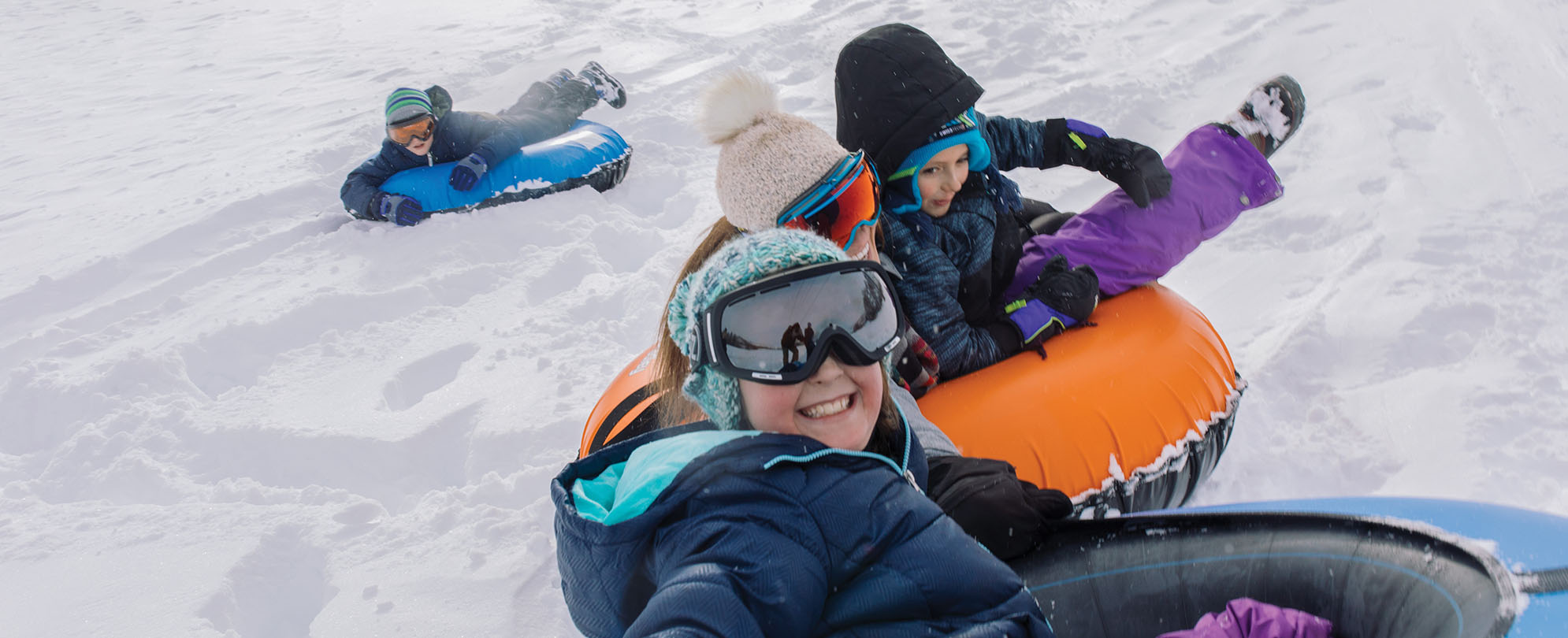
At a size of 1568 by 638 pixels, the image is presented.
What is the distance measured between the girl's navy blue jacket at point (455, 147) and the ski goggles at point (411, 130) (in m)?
0.11

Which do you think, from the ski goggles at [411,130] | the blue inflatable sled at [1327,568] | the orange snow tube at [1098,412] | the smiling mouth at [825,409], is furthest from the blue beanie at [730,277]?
the ski goggles at [411,130]

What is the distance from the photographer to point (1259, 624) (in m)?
1.61

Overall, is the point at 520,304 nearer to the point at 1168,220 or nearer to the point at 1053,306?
the point at 1053,306

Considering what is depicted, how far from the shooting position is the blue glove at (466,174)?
5207 mm

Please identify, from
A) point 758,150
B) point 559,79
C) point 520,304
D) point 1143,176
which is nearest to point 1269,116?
point 1143,176

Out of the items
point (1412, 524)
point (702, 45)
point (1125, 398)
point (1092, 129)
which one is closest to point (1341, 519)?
point (1412, 524)

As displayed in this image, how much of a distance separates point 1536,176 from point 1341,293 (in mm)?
1624

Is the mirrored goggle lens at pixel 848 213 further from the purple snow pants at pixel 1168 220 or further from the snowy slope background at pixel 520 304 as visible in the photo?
the snowy slope background at pixel 520 304

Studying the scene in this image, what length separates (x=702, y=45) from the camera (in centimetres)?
798

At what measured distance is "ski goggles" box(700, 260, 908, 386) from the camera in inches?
60.2

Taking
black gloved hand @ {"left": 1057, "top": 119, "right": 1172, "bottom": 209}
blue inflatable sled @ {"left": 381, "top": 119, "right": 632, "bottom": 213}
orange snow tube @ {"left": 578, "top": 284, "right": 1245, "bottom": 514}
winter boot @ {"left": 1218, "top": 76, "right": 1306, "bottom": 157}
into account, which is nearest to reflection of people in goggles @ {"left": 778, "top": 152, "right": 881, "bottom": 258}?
orange snow tube @ {"left": 578, "top": 284, "right": 1245, "bottom": 514}

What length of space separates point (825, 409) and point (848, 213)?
2.94ft

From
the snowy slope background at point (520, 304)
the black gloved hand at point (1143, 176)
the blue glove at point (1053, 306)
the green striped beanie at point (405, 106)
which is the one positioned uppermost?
the black gloved hand at point (1143, 176)

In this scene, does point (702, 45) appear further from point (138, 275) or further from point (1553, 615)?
point (1553, 615)
